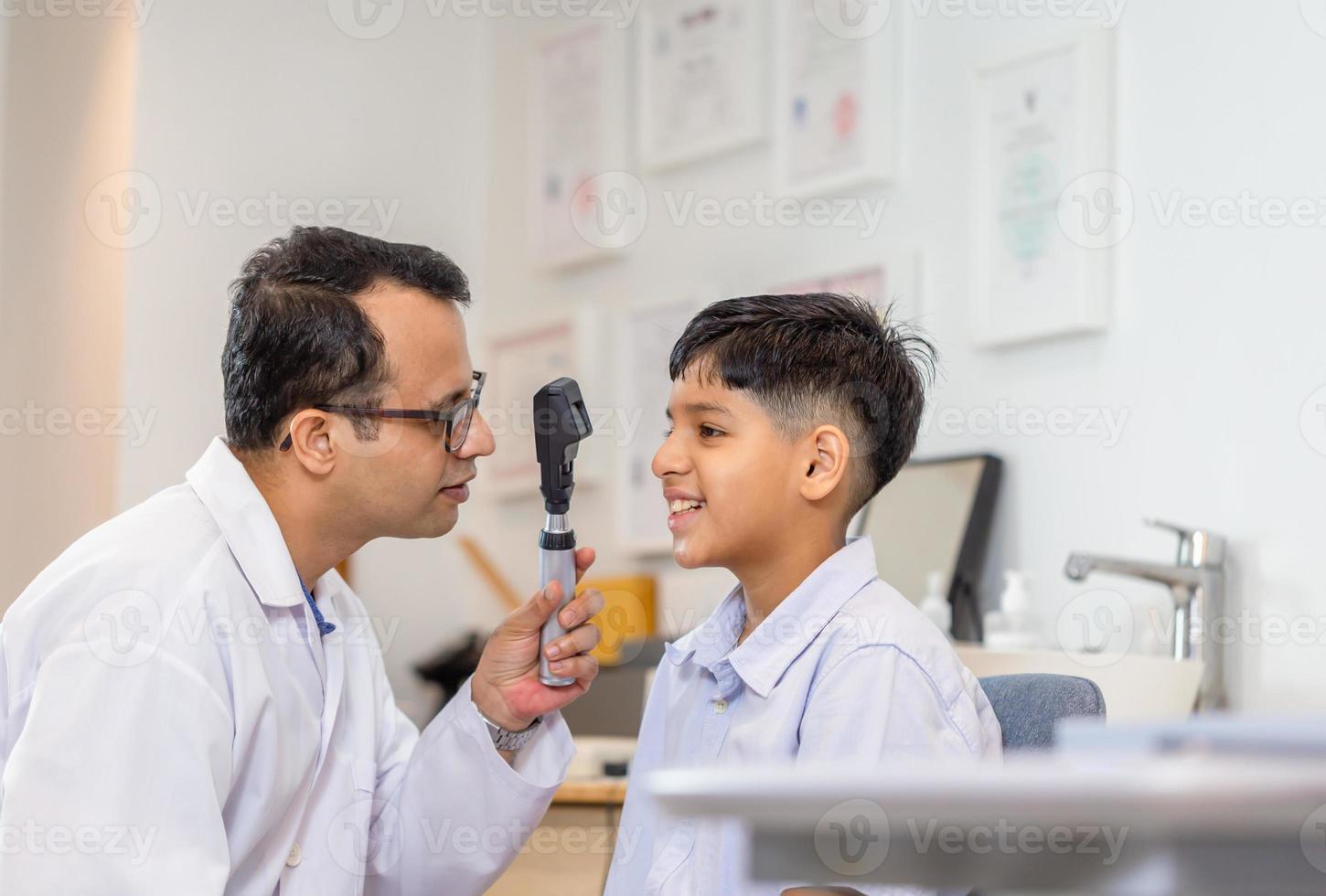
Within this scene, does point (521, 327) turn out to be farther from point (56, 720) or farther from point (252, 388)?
point (56, 720)

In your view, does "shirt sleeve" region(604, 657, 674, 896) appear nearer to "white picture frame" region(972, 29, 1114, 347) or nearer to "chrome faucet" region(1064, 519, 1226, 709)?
"chrome faucet" region(1064, 519, 1226, 709)

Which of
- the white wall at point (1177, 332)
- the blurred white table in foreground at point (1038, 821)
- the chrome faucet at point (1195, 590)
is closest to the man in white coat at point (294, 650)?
the blurred white table in foreground at point (1038, 821)

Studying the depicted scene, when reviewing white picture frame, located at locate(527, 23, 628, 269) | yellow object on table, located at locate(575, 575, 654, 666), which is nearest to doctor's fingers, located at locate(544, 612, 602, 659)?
yellow object on table, located at locate(575, 575, 654, 666)

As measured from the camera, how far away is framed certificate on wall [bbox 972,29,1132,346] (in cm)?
235

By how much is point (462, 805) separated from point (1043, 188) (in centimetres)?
152

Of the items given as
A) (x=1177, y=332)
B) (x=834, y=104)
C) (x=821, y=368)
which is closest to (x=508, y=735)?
(x=821, y=368)

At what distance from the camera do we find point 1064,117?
2.41 metres

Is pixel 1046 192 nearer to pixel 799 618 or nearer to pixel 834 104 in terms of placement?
pixel 834 104

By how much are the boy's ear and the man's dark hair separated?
494 millimetres

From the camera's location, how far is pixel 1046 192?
2420 mm

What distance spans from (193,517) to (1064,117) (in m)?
1.67

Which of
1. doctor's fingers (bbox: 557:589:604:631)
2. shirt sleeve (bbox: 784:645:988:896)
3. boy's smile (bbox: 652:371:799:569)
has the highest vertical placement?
boy's smile (bbox: 652:371:799:569)

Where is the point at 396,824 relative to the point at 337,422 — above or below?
below

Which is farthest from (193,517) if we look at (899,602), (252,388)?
(899,602)
